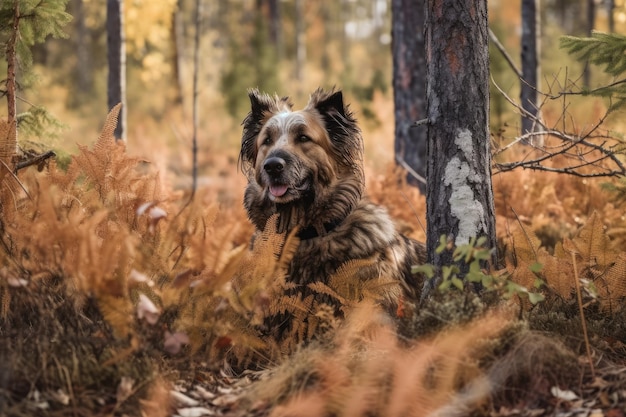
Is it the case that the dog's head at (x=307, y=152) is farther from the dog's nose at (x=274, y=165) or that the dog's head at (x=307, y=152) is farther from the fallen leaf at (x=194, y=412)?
the fallen leaf at (x=194, y=412)

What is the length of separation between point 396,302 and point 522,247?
1.01m

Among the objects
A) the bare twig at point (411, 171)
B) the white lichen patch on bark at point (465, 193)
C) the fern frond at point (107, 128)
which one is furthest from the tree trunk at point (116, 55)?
the white lichen patch on bark at point (465, 193)

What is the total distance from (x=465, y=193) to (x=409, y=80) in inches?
200

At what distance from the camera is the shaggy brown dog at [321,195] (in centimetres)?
467

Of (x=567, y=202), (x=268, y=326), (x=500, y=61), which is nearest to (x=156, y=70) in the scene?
(x=500, y=61)

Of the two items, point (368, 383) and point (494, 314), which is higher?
point (494, 314)

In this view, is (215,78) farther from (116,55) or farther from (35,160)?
(35,160)

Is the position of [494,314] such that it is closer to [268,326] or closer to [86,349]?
[268,326]

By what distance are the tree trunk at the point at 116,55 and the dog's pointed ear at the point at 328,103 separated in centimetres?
310

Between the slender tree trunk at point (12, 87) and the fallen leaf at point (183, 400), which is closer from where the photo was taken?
the fallen leaf at point (183, 400)

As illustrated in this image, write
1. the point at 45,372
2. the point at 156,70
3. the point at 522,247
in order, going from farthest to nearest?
→ the point at 156,70
the point at 522,247
the point at 45,372

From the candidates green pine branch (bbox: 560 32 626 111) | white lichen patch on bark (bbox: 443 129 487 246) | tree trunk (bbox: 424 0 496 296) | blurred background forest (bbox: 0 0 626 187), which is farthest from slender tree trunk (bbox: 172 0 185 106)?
white lichen patch on bark (bbox: 443 129 487 246)

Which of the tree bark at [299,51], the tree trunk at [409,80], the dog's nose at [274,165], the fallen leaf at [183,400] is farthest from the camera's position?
the tree bark at [299,51]

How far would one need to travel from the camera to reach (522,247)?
4.56 meters
